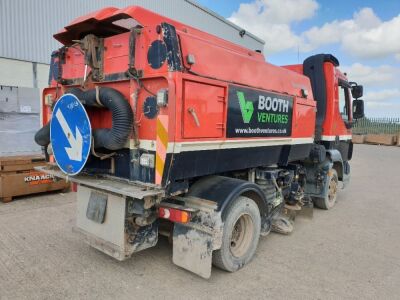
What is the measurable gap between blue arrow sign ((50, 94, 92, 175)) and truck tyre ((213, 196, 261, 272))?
1.56m

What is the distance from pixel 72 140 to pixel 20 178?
3487 mm

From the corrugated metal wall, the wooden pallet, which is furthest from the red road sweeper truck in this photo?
the corrugated metal wall

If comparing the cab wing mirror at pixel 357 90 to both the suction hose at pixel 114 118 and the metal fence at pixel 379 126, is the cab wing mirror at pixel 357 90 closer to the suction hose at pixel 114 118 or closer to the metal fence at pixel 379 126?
A: the suction hose at pixel 114 118

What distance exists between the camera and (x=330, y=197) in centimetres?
645

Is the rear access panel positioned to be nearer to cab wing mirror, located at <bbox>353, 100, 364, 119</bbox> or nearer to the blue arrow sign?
the blue arrow sign

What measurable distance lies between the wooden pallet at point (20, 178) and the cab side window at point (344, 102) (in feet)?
18.7

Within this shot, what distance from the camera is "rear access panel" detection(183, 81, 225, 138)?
283 centimetres

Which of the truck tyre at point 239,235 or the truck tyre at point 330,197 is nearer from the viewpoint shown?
the truck tyre at point 239,235

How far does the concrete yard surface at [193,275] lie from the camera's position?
307cm

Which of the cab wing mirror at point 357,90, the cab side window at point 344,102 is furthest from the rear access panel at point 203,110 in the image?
the cab wing mirror at point 357,90

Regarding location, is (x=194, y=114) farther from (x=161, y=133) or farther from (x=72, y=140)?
(x=72, y=140)

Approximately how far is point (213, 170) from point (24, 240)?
109 inches

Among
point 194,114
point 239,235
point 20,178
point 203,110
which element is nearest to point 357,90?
point 239,235

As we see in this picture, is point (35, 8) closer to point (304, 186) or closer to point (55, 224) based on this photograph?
point (55, 224)
